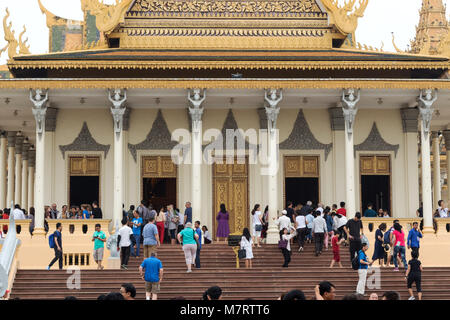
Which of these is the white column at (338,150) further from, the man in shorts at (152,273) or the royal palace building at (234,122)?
the man in shorts at (152,273)

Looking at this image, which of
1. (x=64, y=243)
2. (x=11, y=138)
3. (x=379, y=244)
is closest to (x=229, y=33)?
(x=64, y=243)

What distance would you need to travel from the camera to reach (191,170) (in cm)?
2400

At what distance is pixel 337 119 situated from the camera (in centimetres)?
2411

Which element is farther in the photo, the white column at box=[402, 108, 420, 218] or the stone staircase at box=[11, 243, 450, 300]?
the white column at box=[402, 108, 420, 218]

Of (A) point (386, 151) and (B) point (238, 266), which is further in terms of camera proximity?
(A) point (386, 151)

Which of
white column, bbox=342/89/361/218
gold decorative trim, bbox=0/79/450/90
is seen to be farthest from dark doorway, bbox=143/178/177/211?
white column, bbox=342/89/361/218

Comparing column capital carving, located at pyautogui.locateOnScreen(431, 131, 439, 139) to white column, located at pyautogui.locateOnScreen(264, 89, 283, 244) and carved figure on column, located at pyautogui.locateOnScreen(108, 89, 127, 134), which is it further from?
carved figure on column, located at pyautogui.locateOnScreen(108, 89, 127, 134)

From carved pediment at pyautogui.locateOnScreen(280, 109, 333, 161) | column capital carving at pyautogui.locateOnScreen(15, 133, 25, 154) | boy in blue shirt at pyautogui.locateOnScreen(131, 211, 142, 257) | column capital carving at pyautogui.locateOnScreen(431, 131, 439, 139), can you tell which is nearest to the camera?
boy in blue shirt at pyautogui.locateOnScreen(131, 211, 142, 257)

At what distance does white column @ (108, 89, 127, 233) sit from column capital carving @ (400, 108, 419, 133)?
8669mm

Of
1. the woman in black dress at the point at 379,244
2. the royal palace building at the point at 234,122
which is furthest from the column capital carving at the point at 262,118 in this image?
the woman in black dress at the point at 379,244

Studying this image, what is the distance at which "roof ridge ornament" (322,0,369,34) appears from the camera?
24062mm
